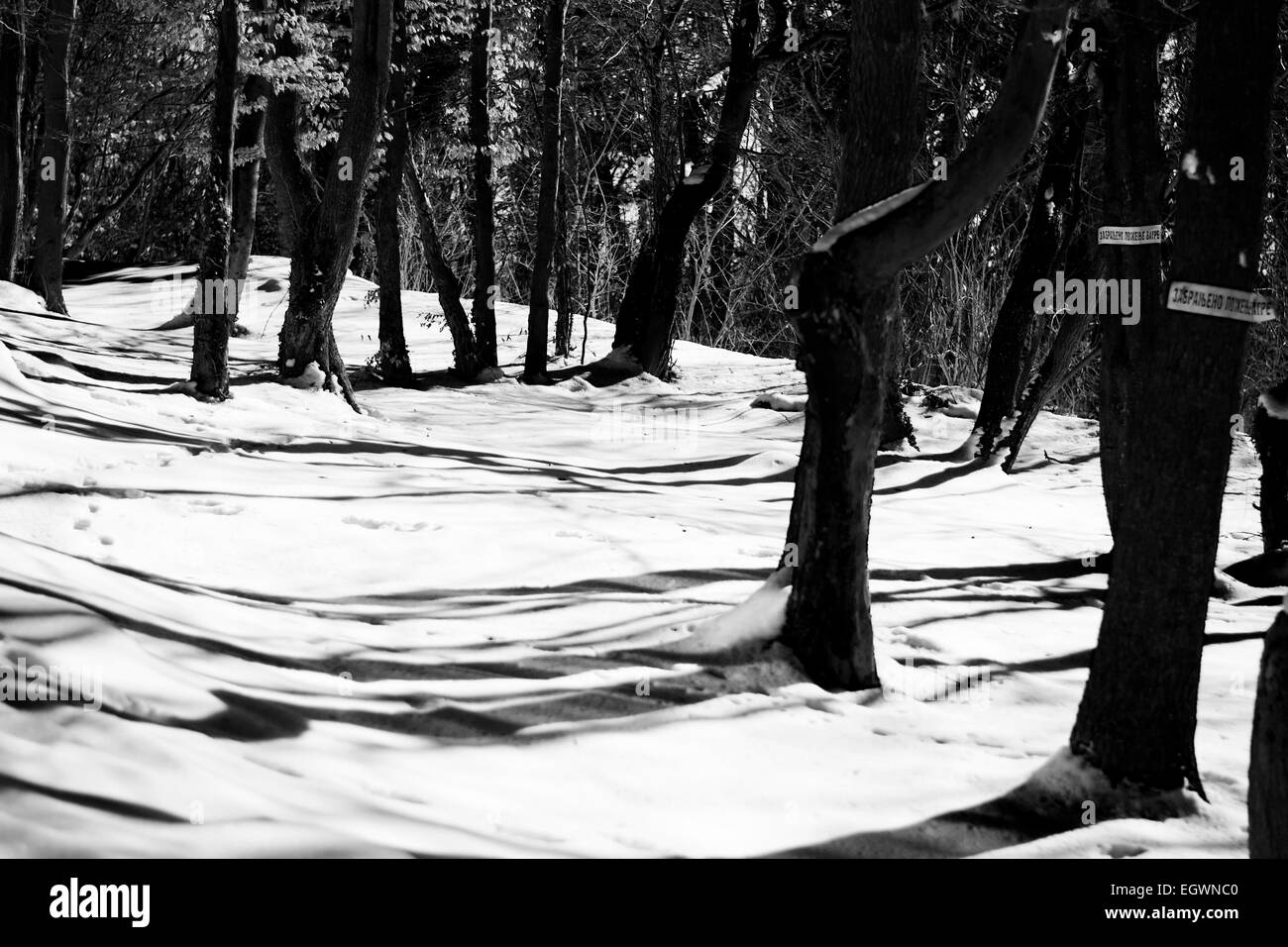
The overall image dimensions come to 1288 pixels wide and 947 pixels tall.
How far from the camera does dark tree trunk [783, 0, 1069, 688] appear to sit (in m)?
4.54

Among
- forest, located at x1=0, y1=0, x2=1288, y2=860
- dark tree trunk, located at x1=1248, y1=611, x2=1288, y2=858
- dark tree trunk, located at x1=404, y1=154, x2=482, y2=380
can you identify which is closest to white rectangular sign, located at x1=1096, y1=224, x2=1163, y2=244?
forest, located at x1=0, y1=0, x2=1288, y2=860

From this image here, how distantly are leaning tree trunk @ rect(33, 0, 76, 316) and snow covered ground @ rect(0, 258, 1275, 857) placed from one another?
794 cm

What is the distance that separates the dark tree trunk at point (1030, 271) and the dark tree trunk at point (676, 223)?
404cm

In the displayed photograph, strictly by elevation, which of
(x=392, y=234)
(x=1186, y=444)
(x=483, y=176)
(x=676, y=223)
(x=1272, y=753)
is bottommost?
(x=1272, y=753)

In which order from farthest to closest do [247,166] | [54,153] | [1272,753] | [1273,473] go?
[54,153]
[247,166]
[1273,473]
[1272,753]

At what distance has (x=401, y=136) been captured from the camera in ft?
48.0

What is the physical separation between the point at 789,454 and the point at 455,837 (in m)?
9.08

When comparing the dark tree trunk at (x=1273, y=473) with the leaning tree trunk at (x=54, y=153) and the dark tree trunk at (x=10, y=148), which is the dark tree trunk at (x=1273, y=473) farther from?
the dark tree trunk at (x=10, y=148)

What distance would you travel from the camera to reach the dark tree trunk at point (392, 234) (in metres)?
14.6

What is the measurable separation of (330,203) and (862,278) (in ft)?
24.7

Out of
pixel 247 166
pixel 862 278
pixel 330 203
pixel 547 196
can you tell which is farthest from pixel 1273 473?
pixel 247 166

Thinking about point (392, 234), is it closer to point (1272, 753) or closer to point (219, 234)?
point (219, 234)

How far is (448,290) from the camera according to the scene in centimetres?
1598

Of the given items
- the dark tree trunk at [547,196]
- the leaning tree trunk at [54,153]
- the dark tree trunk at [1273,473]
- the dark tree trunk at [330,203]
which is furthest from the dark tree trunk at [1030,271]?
the leaning tree trunk at [54,153]
